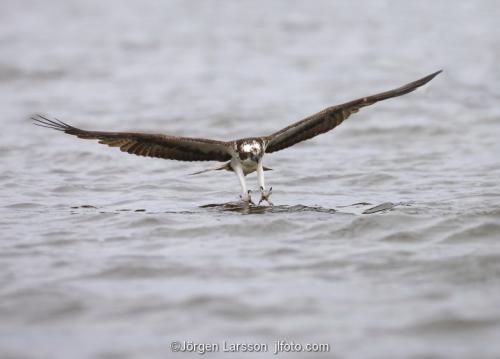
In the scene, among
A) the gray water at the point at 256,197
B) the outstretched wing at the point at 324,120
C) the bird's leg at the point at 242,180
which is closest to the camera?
the gray water at the point at 256,197

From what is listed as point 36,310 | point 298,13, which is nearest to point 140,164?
point 36,310

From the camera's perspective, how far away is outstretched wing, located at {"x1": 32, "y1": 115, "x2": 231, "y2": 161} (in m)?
11.5

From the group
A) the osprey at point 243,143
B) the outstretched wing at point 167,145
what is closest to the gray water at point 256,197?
the osprey at point 243,143

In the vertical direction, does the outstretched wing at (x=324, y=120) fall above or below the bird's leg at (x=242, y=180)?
above

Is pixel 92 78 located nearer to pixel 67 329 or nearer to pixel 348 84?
pixel 348 84

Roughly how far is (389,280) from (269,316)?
139cm

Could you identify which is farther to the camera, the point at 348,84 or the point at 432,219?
the point at 348,84

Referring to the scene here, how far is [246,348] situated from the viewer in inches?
286

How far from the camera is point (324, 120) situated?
1196cm

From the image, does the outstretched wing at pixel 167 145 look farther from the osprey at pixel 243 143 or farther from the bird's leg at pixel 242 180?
the bird's leg at pixel 242 180

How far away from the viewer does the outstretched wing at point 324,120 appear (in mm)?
11422

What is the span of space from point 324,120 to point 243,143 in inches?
44.6

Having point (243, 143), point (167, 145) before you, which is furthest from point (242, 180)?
point (167, 145)

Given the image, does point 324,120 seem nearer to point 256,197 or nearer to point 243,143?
point 243,143
